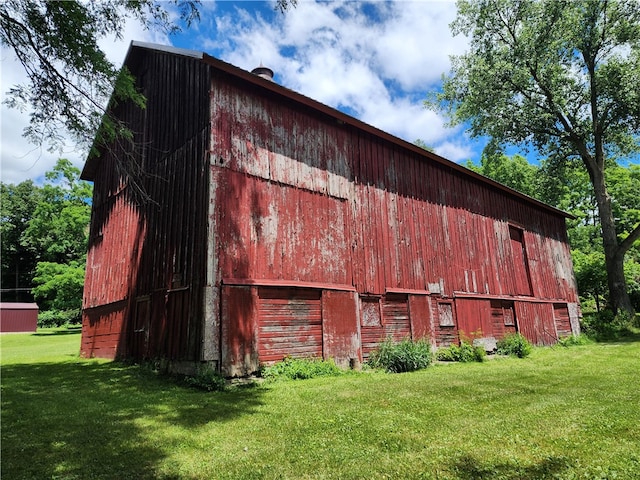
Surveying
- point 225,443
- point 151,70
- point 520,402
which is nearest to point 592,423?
point 520,402

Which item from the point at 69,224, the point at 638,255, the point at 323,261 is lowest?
the point at 323,261

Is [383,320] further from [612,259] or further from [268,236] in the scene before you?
[612,259]

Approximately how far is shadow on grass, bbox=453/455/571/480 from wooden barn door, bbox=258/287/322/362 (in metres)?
6.23

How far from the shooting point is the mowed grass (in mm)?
4125

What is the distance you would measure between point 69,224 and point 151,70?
2397 cm

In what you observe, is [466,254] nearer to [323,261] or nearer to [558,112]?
[323,261]

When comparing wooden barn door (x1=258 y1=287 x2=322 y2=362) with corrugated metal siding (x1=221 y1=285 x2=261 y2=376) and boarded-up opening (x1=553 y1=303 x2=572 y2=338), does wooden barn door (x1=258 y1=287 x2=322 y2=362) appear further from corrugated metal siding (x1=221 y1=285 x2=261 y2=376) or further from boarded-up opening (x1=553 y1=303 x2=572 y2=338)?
boarded-up opening (x1=553 y1=303 x2=572 y2=338)

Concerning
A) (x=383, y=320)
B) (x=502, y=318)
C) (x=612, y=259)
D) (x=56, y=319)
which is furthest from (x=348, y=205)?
(x=56, y=319)

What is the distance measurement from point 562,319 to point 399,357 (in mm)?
14381

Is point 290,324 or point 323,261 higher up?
point 323,261

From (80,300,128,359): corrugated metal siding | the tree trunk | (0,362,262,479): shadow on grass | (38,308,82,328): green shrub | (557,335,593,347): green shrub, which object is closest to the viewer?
(0,362,262,479): shadow on grass

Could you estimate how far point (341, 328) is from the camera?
11.5 m

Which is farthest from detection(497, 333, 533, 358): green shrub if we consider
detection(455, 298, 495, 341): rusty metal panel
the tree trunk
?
the tree trunk

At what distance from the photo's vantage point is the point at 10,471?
13.5 feet
